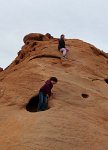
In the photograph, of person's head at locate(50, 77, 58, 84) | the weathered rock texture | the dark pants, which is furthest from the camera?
person's head at locate(50, 77, 58, 84)

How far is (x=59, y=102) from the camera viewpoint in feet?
74.2

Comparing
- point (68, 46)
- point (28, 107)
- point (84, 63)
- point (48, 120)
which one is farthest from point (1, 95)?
point (68, 46)

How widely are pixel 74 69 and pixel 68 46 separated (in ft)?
15.6

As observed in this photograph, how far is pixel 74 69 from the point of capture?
26.9 metres

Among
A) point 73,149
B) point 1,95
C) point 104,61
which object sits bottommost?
point 73,149

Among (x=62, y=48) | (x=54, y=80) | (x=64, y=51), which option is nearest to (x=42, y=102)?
(x=54, y=80)

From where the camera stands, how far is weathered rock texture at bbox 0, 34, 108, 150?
19.2 metres

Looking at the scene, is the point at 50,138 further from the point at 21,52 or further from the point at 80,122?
the point at 21,52

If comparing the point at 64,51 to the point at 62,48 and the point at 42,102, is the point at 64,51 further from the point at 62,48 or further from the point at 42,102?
the point at 42,102

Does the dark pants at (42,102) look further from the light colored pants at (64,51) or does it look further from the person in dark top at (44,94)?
the light colored pants at (64,51)

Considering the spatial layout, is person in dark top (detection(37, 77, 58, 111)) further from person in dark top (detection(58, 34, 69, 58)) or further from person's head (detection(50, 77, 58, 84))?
person in dark top (detection(58, 34, 69, 58))

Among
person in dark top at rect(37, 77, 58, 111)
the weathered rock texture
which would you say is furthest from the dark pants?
the weathered rock texture

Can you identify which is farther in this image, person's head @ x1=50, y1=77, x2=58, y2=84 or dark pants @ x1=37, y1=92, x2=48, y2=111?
person's head @ x1=50, y1=77, x2=58, y2=84

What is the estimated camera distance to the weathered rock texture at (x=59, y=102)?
62.8 ft
